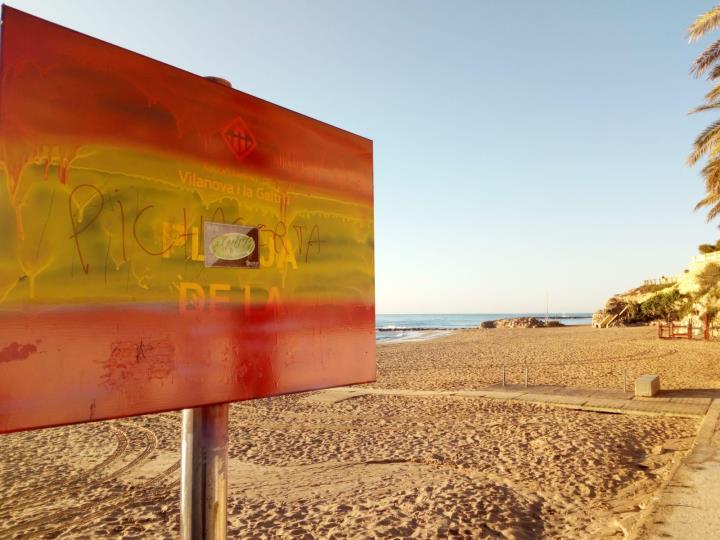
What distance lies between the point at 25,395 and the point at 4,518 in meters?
5.04

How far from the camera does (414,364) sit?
806 inches

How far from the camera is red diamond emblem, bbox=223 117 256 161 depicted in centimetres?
211

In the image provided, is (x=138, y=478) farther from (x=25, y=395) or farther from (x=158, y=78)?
(x=158, y=78)

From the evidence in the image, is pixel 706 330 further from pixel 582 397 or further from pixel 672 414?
pixel 672 414

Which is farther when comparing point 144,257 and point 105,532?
point 105,532

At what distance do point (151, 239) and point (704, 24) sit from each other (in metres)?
13.1

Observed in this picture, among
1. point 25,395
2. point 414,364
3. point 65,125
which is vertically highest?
point 65,125

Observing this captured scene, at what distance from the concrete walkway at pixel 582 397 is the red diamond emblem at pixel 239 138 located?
30.3ft

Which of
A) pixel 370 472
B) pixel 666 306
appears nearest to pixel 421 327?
pixel 666 306

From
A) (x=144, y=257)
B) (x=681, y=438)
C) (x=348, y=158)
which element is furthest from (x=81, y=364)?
(x=681, y=438)

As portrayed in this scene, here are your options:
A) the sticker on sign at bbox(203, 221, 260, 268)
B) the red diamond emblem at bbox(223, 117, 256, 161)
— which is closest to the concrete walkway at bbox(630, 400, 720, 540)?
the sticker on sign at bbox(203, 221, 260, 268)

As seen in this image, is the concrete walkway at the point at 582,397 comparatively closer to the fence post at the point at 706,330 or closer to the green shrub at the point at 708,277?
the green shrub at the point at 708,277

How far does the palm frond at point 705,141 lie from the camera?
12.2 meters

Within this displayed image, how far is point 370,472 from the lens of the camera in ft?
21.5
